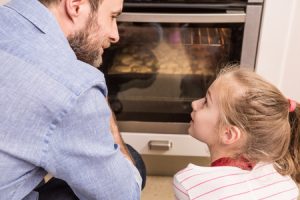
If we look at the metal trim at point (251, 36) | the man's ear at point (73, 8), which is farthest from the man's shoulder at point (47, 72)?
the metal trim at point (251, 36)

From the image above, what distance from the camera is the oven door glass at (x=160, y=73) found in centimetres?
123

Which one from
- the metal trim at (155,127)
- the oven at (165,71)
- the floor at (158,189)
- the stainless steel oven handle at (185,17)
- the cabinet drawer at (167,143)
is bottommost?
the floor at (158,189)

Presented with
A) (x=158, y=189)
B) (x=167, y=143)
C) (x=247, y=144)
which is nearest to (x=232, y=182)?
(x=247, y=144)

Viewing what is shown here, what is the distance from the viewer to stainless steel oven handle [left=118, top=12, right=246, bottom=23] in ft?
3.51

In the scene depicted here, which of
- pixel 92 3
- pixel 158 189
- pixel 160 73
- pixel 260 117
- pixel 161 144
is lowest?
pixel 158 189

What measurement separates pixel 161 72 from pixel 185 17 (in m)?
0.27

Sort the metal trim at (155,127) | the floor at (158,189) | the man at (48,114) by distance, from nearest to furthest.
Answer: the man at (48,114) < the metal trim at (155,127) < the floor at (158,189)

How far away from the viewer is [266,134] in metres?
0.84

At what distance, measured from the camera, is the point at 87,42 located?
806mm

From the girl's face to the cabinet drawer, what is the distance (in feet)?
1.16

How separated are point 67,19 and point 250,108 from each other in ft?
1.47

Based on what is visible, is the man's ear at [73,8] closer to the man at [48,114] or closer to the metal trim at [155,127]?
the man at [48,114]

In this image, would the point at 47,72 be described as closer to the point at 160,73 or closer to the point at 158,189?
the point at 160,73

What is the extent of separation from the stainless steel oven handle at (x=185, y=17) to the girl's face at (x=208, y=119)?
24 centimetres
